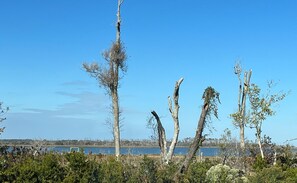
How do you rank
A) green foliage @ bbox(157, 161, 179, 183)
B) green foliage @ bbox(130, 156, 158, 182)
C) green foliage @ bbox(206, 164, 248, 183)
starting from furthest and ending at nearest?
green foliage @ bbox(206, 164, 248, 183) → green foliage @ bbox(157, 161, 179, 183) → green foliage @ bbox(130, 156, 158, 182)

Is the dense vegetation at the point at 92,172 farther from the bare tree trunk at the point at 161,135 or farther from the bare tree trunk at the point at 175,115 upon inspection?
the bare tree trunk at the point at 161,135

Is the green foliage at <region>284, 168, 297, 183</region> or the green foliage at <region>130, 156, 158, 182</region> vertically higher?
the green foliage at <region>130, 156, 158, 182</region>

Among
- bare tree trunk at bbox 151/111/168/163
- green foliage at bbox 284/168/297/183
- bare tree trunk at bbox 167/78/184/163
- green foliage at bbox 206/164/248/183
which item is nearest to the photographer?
green foliage at bbox 206/164/248/183

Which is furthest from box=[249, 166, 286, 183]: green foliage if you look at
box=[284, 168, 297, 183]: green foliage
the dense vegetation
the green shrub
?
the green shrub

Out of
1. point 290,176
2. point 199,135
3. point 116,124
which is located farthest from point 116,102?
point 290,176

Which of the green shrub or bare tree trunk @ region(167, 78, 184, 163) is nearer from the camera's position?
the green shrub

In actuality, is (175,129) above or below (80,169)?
above

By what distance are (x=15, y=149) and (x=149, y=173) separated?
5770 mm

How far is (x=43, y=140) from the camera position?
58.9ft

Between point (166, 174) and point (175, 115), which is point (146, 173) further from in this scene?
point (175, 115)

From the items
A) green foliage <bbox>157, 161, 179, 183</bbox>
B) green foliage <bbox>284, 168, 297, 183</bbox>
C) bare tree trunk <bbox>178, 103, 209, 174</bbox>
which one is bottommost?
green foliage <bbox>284, 168, 297, 183</bbox>

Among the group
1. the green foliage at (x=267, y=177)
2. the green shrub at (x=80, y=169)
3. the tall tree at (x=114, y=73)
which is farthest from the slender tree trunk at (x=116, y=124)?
the green shrub at (x=80, y=169)

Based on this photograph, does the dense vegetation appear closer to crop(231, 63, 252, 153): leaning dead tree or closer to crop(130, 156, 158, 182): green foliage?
crop(130, 156, 158, 182): green foliage

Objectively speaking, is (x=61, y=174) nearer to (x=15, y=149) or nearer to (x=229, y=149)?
(x=15, y=149)
